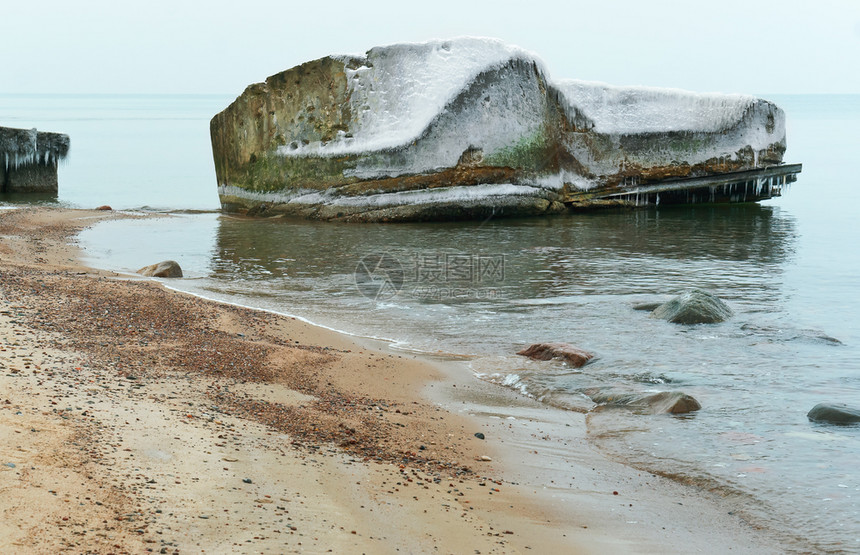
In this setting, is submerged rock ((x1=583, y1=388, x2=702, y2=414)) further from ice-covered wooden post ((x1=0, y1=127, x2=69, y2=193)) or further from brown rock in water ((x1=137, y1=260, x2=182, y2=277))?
ice-covered wooden post ((x1=0, y1=127, x2=69, y2=193))

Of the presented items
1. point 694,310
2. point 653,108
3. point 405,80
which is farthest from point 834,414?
point 653,108

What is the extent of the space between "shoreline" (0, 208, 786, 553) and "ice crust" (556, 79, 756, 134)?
15543 millimetres

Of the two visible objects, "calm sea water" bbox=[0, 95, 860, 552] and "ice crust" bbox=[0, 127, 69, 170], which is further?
"ice crust" bbox=[0, 127, 69, 170]

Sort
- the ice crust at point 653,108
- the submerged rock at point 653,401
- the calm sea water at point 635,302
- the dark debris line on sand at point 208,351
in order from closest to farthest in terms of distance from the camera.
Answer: the dark debris line on sand at point 208,351
the calm sea water at point 635,302
the submerged rock at point 653,401
the ice crust at point 653,108

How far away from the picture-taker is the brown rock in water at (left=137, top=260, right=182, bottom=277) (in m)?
13.2

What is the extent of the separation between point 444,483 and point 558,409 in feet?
7.90

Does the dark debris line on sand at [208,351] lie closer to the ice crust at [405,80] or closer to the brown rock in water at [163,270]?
the brown rock in water at [163,270]

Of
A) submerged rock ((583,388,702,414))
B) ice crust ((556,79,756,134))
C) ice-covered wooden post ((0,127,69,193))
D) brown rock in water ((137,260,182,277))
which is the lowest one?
submerged rock ((583,388,702,414))

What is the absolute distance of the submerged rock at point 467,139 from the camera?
67.7ft

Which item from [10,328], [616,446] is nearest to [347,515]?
[616,446]

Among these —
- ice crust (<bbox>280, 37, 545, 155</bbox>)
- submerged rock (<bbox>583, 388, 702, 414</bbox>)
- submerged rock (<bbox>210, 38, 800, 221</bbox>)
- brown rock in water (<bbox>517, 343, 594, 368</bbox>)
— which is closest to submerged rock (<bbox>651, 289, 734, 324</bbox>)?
brown rock in water (<bbox>517, 343, 594, 368</bbox>)

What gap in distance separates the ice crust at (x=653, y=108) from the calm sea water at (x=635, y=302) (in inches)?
90.8

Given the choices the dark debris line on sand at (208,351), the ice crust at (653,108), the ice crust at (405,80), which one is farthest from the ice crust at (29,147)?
the dark debris line on sand at (208,351)

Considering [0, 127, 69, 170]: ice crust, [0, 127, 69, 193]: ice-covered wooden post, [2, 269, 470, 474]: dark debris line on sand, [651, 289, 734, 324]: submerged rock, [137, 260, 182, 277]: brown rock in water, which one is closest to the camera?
[2, 269, 470, 474]: dark debris line on sand
